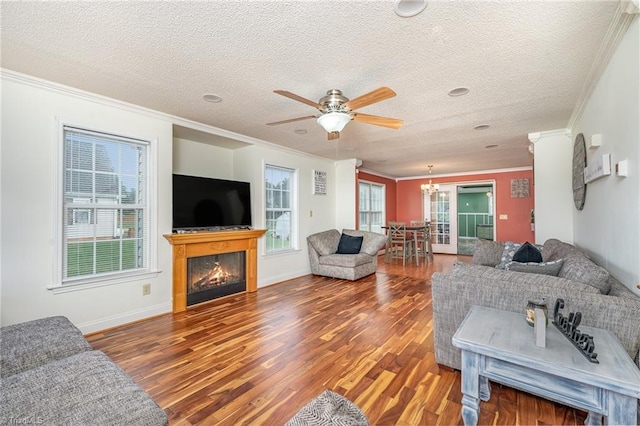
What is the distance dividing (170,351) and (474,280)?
8.37ft

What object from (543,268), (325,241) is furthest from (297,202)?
(543,268)

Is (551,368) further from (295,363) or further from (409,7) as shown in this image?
Answer: (409,7)

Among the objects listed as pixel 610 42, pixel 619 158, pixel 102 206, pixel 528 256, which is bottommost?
pixel 528 256

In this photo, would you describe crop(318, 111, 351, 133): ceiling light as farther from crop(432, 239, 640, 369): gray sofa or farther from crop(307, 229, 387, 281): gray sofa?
crop(307, 229, 387, 281): gray sofa

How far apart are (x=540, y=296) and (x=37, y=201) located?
408 cm

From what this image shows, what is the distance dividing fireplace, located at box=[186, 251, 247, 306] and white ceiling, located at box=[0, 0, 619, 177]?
1933mm

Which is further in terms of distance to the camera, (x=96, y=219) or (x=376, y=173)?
(x=376, y=173)

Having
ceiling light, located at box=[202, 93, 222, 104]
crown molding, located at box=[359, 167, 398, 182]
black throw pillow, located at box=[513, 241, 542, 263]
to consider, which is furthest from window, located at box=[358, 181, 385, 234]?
ceiling light, located at box=[202, 93, 222, 104]

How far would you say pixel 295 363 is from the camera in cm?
229

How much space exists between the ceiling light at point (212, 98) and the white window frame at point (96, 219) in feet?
3.09

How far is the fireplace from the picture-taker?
3.80 metres

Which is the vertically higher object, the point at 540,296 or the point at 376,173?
the point at 376,173

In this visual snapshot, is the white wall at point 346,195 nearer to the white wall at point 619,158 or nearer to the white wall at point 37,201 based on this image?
the white wall at point 619,158

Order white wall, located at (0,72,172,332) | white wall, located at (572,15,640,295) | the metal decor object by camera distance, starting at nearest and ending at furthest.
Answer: the metal decor object < white wall, located at (572,15,640,295) < white wall, located at (0,72,172,332)
